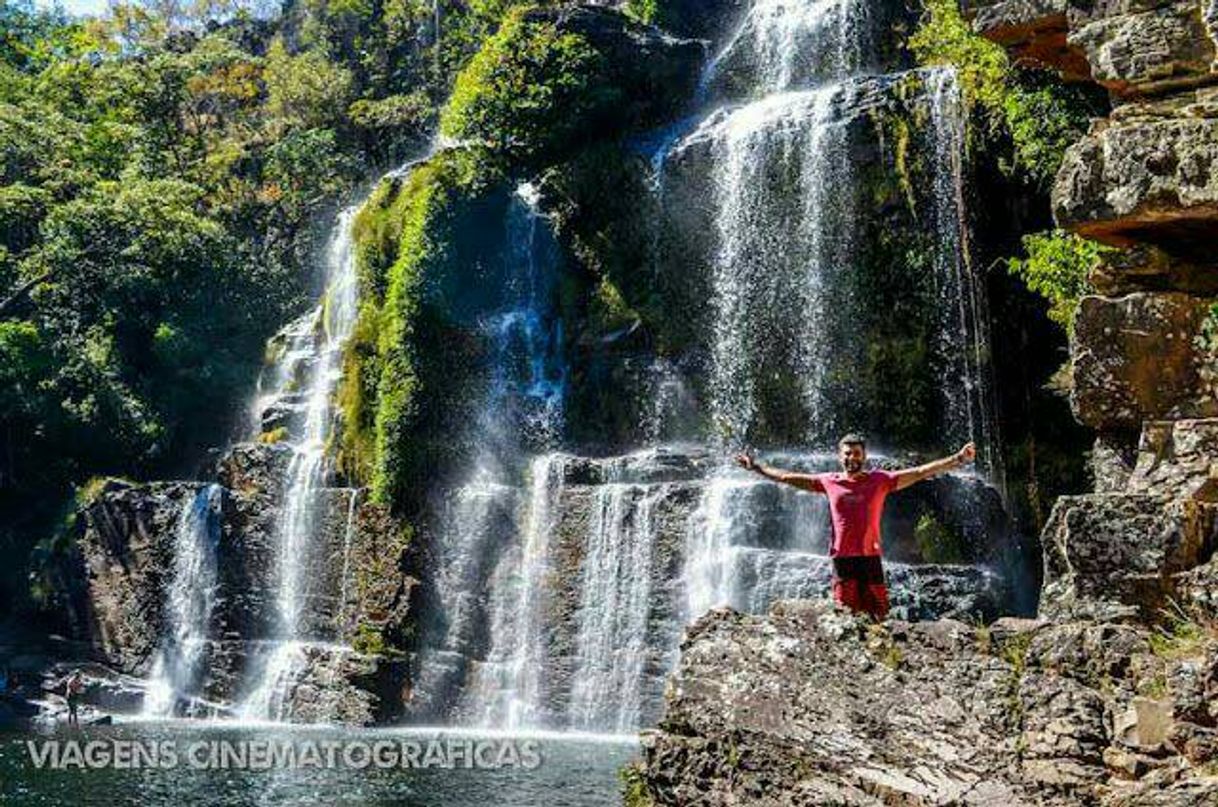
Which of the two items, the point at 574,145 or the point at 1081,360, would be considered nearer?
the point at 1081,360

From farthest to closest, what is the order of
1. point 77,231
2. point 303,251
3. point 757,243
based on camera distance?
point 303,251
point 77,231
point 757,243

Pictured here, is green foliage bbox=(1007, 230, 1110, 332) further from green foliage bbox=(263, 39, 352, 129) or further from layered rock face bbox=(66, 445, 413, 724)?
green foliage bbox=(263, 39, 352, 129)

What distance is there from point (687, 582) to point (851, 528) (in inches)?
459

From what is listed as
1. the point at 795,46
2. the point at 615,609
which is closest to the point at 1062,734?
the point at 615,609

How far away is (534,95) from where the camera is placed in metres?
25.6

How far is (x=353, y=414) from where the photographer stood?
2369cm

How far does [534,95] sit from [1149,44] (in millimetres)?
19190

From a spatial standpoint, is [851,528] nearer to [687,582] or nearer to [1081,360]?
[1081,360]

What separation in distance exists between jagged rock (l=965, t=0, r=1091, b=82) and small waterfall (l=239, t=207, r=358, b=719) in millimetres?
16924

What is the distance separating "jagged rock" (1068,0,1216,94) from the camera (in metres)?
7.33

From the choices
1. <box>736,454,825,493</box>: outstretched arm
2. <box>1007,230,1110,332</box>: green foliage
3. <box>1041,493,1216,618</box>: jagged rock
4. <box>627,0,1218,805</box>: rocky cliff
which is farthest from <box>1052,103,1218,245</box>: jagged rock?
<box>1007,230,1110,332</box>: green foliage

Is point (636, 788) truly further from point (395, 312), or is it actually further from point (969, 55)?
point (395, 312)

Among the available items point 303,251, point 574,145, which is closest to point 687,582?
point 574,145

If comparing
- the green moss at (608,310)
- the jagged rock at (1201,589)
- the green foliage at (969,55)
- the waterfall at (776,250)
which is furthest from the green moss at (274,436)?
the jagged rock at (1201,589)
